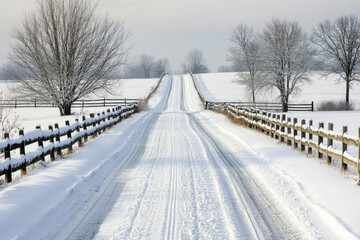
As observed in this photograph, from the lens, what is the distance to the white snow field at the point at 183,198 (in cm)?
598

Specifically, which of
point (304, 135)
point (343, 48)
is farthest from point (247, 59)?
point (304, 135)

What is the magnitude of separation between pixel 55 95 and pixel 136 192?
25.3 metres

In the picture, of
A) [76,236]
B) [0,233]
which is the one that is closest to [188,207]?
[76,236]

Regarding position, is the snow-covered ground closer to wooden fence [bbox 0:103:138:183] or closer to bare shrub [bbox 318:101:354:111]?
bare shrub [bbox 318:101:354:111]

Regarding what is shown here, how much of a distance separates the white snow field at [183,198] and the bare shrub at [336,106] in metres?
34.8

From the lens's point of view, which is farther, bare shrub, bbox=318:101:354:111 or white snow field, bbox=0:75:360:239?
bare shrub, bbox=318:101:354:111

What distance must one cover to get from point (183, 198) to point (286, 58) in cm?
3648

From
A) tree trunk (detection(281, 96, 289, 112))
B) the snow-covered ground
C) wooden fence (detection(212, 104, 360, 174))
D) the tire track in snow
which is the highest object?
the snow-covered ground

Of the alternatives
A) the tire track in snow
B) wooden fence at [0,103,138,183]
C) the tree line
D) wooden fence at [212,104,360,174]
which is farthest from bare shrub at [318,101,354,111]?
the tire track in snow

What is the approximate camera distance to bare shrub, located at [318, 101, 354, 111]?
44500 mm

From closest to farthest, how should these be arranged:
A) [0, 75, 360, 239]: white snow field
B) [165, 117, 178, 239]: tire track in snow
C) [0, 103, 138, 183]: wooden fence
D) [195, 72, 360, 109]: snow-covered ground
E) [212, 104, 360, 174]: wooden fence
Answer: [165, 117, 178, 239]: tire track in snow, [0, 75, 360, 239]: white snow field, [0, 103, 138, 183]: wooden fence, [212, 104, 360, 174]: wooden fence, [195, 72, 360, 109]: snow-covered ground

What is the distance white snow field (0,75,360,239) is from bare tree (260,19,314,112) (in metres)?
29.7

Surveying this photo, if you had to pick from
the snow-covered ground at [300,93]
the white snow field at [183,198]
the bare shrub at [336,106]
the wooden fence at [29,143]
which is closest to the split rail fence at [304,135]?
the white snow field at [183,198]

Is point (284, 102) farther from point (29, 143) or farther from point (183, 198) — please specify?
point (183, 198)
